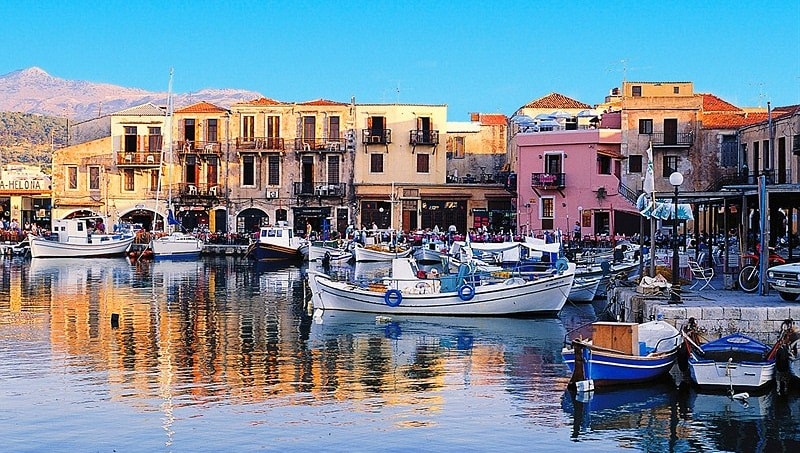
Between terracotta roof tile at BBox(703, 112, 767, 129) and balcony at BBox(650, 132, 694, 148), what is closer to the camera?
terracotta roof tile at BBox(703, 112, 767, 129)

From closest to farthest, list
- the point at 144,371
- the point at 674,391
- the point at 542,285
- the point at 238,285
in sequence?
the point at 674,391, the point at 144,371, the point at 542,285, the point at 238,285

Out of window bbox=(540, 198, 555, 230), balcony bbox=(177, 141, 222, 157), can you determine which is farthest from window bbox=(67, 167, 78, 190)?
window bbox=(540, 198, 555, 230)

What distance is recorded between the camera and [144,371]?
21062 mm

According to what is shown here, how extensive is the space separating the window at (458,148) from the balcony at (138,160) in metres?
19.5

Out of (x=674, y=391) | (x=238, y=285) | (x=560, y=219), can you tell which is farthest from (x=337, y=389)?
(x=560, y=219)

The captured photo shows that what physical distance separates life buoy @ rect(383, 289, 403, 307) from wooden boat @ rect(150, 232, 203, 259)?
103 ft

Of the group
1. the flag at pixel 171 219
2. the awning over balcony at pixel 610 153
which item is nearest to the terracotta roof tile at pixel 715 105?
the awning over balcony at pixel 610 153

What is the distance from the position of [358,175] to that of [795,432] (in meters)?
52.0

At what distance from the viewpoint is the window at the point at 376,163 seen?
66812 millimetres

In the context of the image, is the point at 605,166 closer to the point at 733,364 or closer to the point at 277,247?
the point at 277,247

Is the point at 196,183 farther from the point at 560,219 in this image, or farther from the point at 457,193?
the point at 560,219

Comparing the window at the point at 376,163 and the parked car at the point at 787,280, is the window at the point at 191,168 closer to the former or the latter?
the window at the point at 376,163

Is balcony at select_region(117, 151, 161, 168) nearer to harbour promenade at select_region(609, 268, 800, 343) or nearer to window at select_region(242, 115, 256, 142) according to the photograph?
window at select_region(242, 115, 256, 142)

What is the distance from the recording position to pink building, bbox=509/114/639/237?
57438 millimetres
